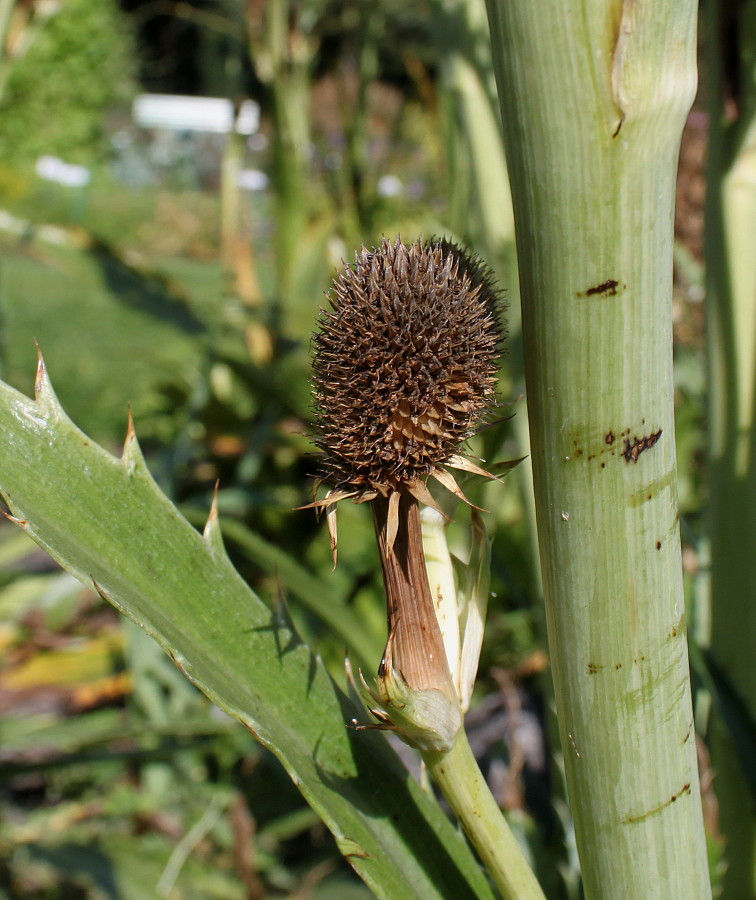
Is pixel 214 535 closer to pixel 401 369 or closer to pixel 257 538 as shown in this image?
pixel 401 369

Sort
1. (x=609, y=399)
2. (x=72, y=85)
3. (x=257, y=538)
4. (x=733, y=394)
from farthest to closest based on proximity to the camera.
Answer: (x=72, y=85) < (x=257, y=538) < (x=733, y=394) < (x=609, y=399)

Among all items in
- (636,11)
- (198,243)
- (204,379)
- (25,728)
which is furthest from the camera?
(198,243)

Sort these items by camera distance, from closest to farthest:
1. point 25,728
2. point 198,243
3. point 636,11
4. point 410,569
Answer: point 636,11, point 410,569, point 25,728, point 198,243

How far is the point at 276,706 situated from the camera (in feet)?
1.44

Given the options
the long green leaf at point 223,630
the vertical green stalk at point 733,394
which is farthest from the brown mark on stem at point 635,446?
the vertical green stalk at point 733,394

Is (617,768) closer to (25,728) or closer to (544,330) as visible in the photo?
(544,330)

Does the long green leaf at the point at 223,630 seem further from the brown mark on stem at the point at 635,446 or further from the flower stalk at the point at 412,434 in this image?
the brown mark on stem at the point at 635,446

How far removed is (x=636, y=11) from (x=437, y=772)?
1.08 feet

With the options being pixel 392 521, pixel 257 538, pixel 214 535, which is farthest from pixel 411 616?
pixel 257 538

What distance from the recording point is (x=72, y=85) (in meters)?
8.52

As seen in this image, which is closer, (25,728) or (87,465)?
(87,465)

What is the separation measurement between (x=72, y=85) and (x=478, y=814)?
961cm

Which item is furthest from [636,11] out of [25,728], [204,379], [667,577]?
[204,379]

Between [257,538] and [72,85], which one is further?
[72,85]
